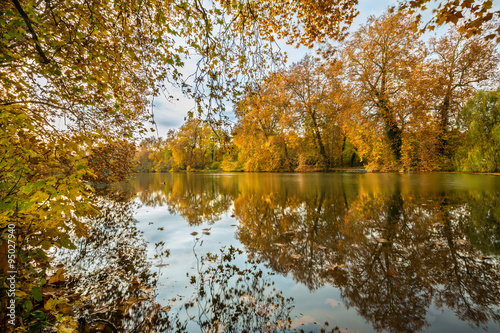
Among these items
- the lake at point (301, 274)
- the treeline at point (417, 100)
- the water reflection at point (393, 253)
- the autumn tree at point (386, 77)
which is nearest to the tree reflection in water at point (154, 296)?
the lake at point (301, 274)

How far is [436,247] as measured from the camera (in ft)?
11.0

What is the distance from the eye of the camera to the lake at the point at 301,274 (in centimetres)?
201

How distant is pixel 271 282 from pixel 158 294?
1.49 metres

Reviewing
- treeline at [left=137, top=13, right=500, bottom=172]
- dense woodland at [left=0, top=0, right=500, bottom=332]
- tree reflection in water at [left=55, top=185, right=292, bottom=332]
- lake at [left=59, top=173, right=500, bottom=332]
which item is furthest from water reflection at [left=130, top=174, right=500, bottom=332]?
treeline at [left=137, top=13, right=500, bottom=172]

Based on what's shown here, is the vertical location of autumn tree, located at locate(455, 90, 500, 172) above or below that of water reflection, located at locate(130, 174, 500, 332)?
above

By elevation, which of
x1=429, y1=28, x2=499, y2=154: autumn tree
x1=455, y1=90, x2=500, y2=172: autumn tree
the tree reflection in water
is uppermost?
x1=429, y1=28, x2=499, y2=154: autumn tree

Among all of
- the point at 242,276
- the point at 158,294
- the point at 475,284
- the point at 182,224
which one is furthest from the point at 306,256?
the point at 182,224

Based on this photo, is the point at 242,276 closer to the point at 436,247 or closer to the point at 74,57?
the point at 436,247

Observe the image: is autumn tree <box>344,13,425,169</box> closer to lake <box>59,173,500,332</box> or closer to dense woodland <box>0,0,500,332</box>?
dense woodland <box>0,0,500,332</box>

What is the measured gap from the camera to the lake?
2014mm

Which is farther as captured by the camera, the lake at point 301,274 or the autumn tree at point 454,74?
the autumn tree at point 454,74

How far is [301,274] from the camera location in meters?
2.86

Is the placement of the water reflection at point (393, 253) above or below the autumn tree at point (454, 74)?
below

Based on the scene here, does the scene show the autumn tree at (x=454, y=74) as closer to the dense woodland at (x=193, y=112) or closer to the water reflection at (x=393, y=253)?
the dense woodland at (x=193, y=112)
